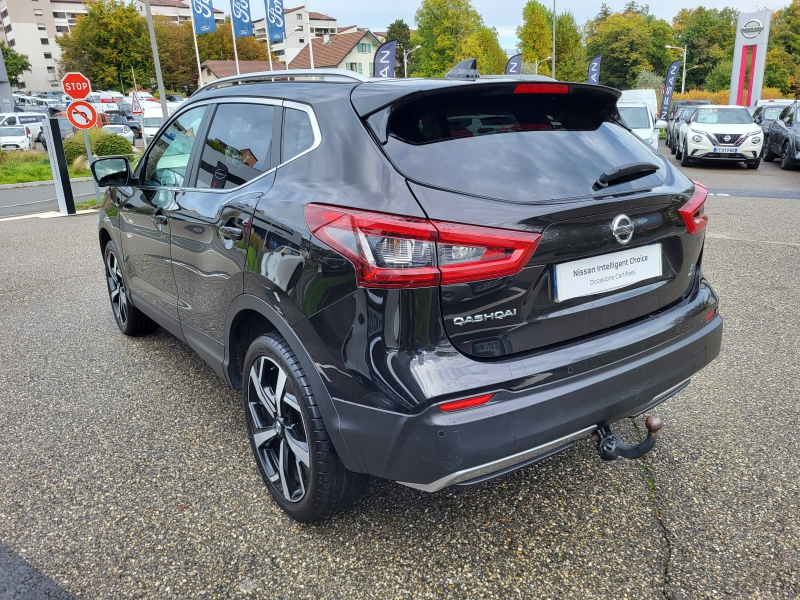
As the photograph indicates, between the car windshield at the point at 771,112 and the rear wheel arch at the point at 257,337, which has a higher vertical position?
the rear wheel arch at the point at 257,337

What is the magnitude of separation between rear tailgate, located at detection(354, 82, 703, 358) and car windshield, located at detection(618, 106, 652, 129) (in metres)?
15.1

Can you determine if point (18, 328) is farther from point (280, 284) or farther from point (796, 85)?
point (796, 85)

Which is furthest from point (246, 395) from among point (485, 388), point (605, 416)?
point (605, 416)

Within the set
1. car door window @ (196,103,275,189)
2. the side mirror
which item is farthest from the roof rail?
the side mirror

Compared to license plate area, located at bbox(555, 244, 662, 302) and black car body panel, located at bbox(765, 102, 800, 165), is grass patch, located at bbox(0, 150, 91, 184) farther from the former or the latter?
license plate area, located at bbox(555, 244, 662, 302)

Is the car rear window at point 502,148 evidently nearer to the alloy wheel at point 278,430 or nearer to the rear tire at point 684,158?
the alloy wheel at point 278,430

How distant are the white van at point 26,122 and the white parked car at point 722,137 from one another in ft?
94.3

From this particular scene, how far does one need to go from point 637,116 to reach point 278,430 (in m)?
16.3

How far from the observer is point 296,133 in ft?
8.48

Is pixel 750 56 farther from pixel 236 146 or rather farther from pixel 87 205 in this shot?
pixel 236 146

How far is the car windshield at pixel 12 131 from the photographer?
30.4m

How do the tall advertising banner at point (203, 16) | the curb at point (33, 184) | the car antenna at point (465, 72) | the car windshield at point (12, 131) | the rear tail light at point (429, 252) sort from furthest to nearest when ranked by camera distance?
the car windshield at point (12, 131)
the tall advertising banner at point (203, 16)
the curb at point (33, 184)
the car antenna at point (465, 72)
the rear tail light at point (429, 252)

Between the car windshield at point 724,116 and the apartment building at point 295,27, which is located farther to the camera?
the apartment building at point 295,27

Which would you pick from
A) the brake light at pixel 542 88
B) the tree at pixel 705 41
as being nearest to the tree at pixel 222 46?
the tree at pixel 705 41
